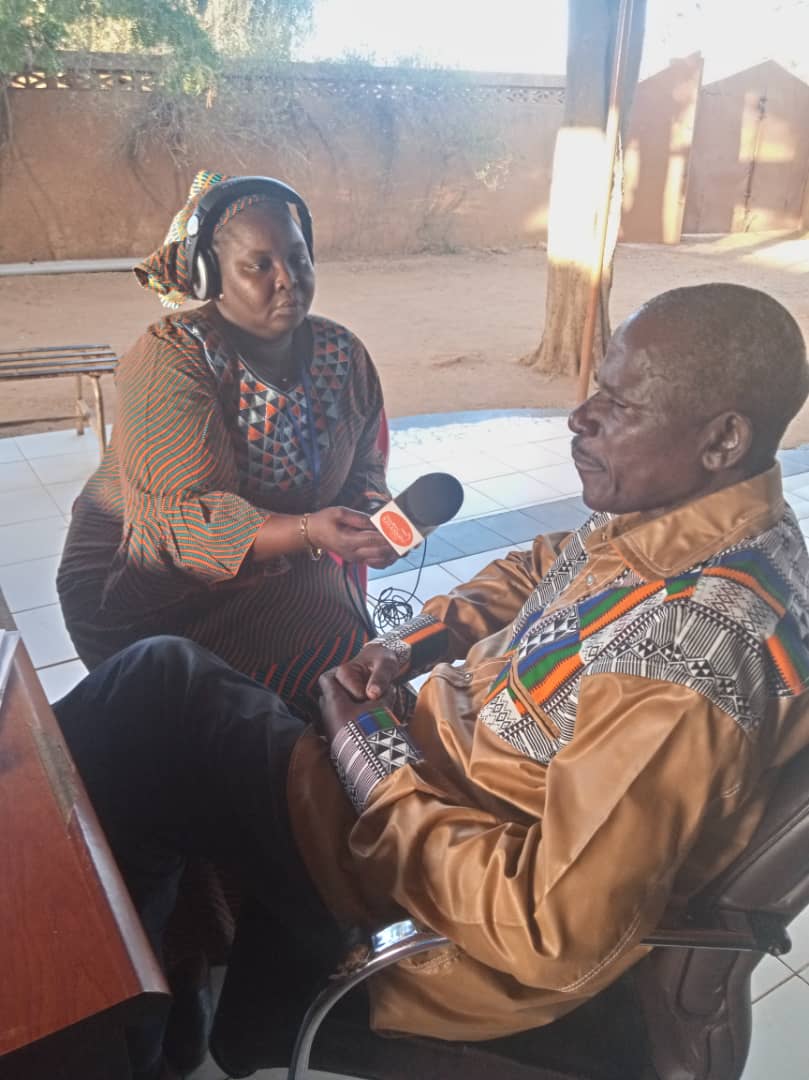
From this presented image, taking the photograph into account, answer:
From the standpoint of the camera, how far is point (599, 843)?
2.51ft

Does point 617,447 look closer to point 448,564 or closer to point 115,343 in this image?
point 448,564

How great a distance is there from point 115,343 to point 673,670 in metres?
6.68

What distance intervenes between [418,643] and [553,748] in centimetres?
44

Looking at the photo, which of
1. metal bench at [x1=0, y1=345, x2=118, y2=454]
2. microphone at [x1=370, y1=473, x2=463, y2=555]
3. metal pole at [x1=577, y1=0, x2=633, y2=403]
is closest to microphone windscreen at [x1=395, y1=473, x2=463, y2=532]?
microphone at [x1=370, y1=473, x2=463, y2=555]

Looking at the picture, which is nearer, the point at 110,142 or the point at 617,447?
the point at 617,447

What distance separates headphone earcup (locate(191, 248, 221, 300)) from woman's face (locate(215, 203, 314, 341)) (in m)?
0.01

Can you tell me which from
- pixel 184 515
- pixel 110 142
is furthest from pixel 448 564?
pixel 110 142

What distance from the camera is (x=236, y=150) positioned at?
1037 centimetres

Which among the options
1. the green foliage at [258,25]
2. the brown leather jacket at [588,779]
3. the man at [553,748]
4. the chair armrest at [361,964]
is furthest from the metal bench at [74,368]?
the green foliage at [258,25]

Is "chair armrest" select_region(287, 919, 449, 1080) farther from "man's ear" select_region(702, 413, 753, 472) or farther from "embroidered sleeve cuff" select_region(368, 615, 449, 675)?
"man's ear" select_region(702, 413, 753, 472)

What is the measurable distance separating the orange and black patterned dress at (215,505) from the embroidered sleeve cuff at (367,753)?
0.41m

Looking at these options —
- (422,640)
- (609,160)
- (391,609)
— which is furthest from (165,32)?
(422,640)

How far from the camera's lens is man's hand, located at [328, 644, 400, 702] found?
116 cm

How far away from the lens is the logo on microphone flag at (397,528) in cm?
132
